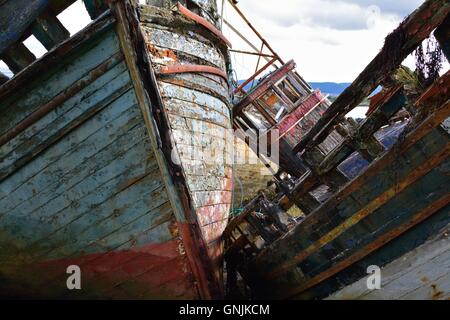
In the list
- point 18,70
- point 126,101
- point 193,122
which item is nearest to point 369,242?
point 193,122

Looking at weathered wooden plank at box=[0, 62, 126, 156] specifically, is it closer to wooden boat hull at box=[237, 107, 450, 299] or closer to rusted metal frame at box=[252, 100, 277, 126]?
wooden boat hull at box=[237, 107, 450, 299]

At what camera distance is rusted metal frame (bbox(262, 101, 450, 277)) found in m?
3.04

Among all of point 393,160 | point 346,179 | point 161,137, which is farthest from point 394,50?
point 161,137

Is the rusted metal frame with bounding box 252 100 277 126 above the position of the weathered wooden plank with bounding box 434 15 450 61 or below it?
above

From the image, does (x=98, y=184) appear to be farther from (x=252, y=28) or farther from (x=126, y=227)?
(x=252, y=28)

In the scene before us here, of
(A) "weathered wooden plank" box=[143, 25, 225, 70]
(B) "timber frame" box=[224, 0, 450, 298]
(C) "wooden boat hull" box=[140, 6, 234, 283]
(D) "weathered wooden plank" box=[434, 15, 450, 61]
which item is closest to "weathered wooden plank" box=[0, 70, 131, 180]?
(C) "wooden boat hull" box=[140, 6, 234, 283]

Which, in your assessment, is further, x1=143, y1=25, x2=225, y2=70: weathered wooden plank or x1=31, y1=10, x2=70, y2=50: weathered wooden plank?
x1=143, y1=25, x2=225, y2=70: weathered wooden plank

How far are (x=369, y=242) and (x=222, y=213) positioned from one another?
1.79 m

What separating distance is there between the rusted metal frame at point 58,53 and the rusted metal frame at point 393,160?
230 centimetres

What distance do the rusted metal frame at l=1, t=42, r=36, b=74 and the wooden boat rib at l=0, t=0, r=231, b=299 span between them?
18 millimetres

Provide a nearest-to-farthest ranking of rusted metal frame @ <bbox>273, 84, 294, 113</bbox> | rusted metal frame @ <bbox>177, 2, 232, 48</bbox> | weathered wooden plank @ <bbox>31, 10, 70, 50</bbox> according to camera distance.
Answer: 1. weathered wooden plank @ <bbox>31, 10, 70, 50</bbox>
2. rusted metal frame @ <bbox>177, 2, 232, 48</bbox>
3. rusted metal frame @ <bbox>273, 84, 294, 113</bbox>

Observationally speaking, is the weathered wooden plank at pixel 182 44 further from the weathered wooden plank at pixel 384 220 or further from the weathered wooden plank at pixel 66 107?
the weathered wooden plank at pixel 384 220

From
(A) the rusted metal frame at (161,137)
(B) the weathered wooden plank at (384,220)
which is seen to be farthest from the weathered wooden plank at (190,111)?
(B) the weathered wooden plank at (384,220)
